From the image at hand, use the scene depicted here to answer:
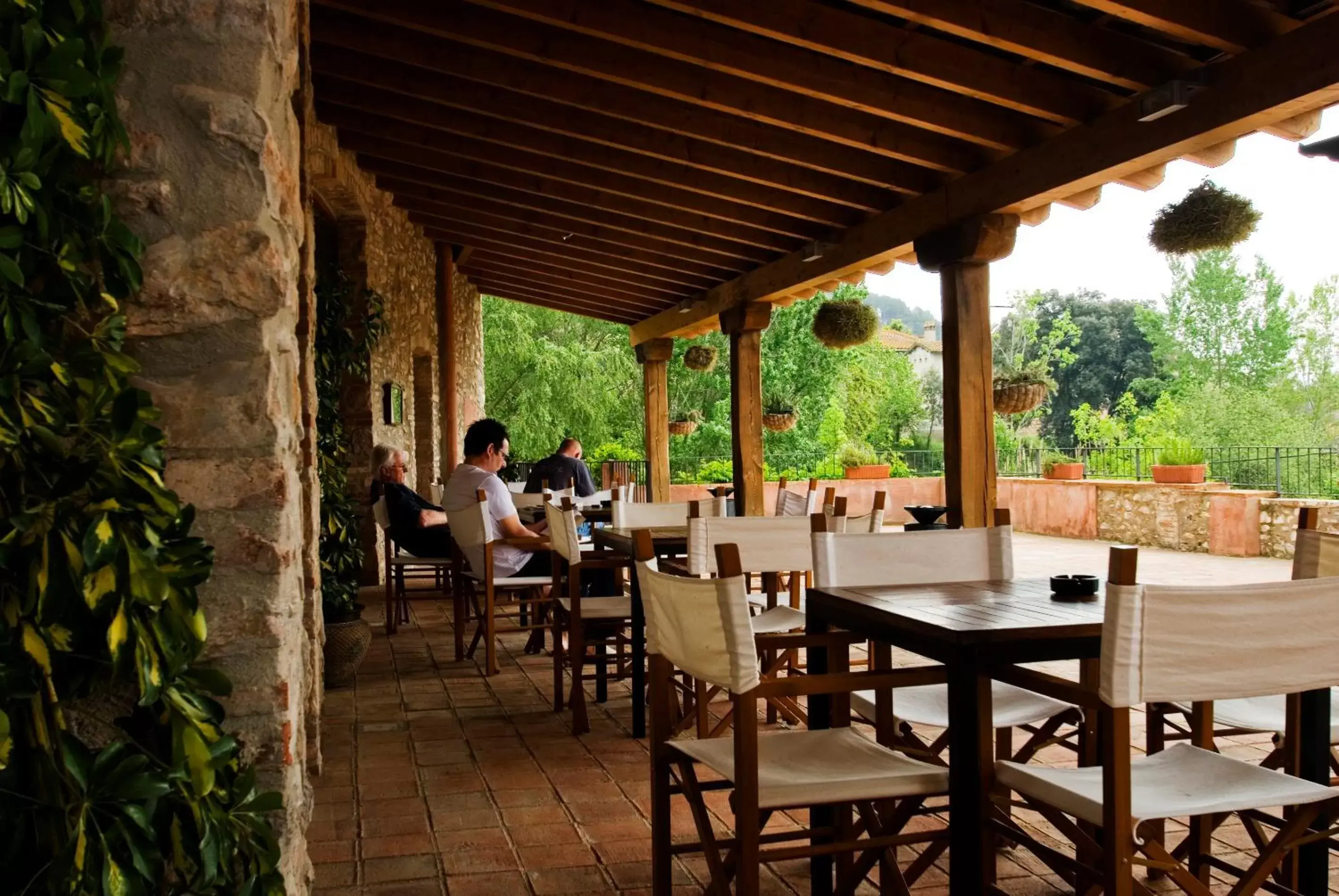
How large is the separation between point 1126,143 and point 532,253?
723 cm

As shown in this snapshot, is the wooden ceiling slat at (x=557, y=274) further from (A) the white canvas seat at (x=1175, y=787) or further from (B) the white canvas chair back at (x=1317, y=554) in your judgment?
(A) the white canvas seat at (x=1175, y=787)

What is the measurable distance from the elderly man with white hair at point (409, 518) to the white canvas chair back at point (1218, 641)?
5092 millimetres

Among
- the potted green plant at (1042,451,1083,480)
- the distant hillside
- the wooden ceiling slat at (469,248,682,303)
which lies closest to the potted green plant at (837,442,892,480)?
the potted green plant at (1042,451,1083,480)

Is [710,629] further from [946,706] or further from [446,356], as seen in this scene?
[446,356]

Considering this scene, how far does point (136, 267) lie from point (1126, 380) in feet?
131

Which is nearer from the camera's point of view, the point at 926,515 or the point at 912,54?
the point at 926,515

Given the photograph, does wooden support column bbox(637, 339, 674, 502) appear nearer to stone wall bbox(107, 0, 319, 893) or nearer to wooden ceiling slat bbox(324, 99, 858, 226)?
wooden ceiling slat bbox(324, 99, 858, 226)

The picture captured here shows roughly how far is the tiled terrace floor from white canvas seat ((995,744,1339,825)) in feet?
2.22

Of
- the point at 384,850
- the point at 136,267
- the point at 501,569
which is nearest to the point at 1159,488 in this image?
the point at 501,569

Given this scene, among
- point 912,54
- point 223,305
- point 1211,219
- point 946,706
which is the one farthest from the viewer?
point 1211,219

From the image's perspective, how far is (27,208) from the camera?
1.56 meters

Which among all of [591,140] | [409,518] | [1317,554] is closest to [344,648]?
[409,518]

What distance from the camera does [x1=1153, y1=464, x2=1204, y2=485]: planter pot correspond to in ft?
38.2

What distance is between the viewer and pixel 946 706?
286cm
